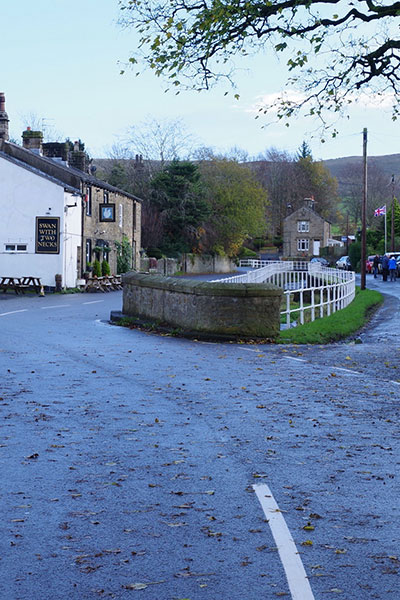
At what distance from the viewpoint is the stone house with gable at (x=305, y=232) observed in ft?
371

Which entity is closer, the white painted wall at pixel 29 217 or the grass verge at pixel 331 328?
the grass verge at pixel 331 328

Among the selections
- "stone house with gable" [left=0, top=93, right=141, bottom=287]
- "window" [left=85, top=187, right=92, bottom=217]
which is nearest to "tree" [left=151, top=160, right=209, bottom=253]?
"window" [left=85, top=187, right=92, bottom=217]

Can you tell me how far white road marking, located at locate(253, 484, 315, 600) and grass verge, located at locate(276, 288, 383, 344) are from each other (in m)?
12.5

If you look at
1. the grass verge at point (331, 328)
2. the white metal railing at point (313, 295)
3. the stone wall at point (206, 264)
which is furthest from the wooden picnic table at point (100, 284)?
the stone wall at point (206, 264)

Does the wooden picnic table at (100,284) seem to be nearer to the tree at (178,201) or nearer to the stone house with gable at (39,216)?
the stone house with gable at (39,216)

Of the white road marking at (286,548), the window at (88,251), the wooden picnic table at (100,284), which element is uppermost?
the window at (88,251)

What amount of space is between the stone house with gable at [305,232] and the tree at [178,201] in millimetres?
39344

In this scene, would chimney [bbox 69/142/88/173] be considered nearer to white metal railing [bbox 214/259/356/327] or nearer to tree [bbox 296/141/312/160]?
white metal railing [bbox 214/259/356/327]

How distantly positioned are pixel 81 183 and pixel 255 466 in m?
41.2

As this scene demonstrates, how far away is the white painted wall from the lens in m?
43.3

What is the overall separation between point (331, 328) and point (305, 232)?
9403 cm

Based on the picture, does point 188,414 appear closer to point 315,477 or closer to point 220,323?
point 315,477

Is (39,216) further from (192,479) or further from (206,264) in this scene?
(206,264)

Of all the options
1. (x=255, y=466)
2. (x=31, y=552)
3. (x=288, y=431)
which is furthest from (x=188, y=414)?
(x=31, y=552)
